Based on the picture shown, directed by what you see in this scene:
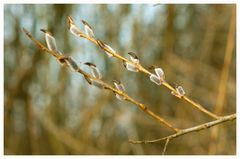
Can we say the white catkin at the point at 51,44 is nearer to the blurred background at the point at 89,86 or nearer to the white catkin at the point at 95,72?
the white catkin at the point at 95,72

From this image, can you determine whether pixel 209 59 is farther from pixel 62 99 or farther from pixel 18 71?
pixel 18 71

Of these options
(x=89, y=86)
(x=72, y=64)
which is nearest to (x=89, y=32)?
(x=72, y=64)

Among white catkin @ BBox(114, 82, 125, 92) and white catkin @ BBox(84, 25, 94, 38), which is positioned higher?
white catkin @ BBox(84, 25, 94, 38)

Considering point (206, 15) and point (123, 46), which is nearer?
point (123, 46)

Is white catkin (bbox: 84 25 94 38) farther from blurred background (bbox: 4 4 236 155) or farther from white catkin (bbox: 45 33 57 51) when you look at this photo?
blurred background (bbox: 4 4 236 155)

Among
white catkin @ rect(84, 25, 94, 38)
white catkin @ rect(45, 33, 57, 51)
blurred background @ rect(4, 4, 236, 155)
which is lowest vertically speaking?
white catkin @ rect(45, 33, 57, 51)

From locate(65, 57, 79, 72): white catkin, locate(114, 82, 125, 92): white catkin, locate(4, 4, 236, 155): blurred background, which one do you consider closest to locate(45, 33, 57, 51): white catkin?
locate(65, 57, 79, 72): white catkin

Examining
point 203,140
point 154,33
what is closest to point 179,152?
point 203,140

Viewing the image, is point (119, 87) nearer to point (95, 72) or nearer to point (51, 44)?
point (95, 72)
